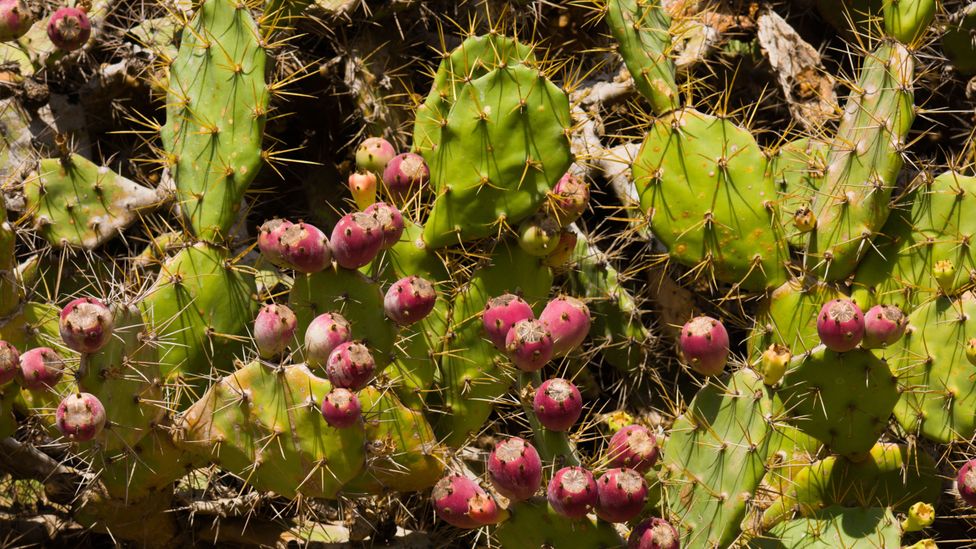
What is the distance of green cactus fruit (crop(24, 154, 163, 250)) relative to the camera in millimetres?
2869

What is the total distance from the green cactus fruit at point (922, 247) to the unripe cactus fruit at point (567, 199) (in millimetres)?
693

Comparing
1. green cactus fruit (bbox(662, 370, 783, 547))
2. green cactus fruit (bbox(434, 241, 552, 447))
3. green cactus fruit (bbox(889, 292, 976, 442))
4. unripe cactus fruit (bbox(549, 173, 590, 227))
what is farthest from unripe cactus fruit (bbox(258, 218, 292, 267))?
green cactus fruit (bbox(889, 292, 976, 442))

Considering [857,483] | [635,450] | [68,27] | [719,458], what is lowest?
[857,483]

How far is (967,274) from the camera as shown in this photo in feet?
8.97

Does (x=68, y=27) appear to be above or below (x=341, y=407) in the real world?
above

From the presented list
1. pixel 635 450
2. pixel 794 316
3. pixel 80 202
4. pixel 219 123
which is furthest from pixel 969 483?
pixel 80 202

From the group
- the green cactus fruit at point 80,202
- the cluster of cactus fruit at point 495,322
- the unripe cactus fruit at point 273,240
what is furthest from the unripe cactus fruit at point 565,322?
the green cactus fruit at point 80,202

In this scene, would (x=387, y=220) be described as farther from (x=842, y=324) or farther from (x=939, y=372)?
(x=939, y=372)

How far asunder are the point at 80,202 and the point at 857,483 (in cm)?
193

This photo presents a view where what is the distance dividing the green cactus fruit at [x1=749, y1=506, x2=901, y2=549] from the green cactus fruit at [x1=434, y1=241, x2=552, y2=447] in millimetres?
659

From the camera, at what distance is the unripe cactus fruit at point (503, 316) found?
7.58 ft

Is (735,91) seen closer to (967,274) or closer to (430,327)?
(967,274)

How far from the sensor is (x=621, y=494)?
217 centimetres

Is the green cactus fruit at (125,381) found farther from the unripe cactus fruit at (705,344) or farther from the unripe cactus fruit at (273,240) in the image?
the unripe cactus fruit at (705,344)
